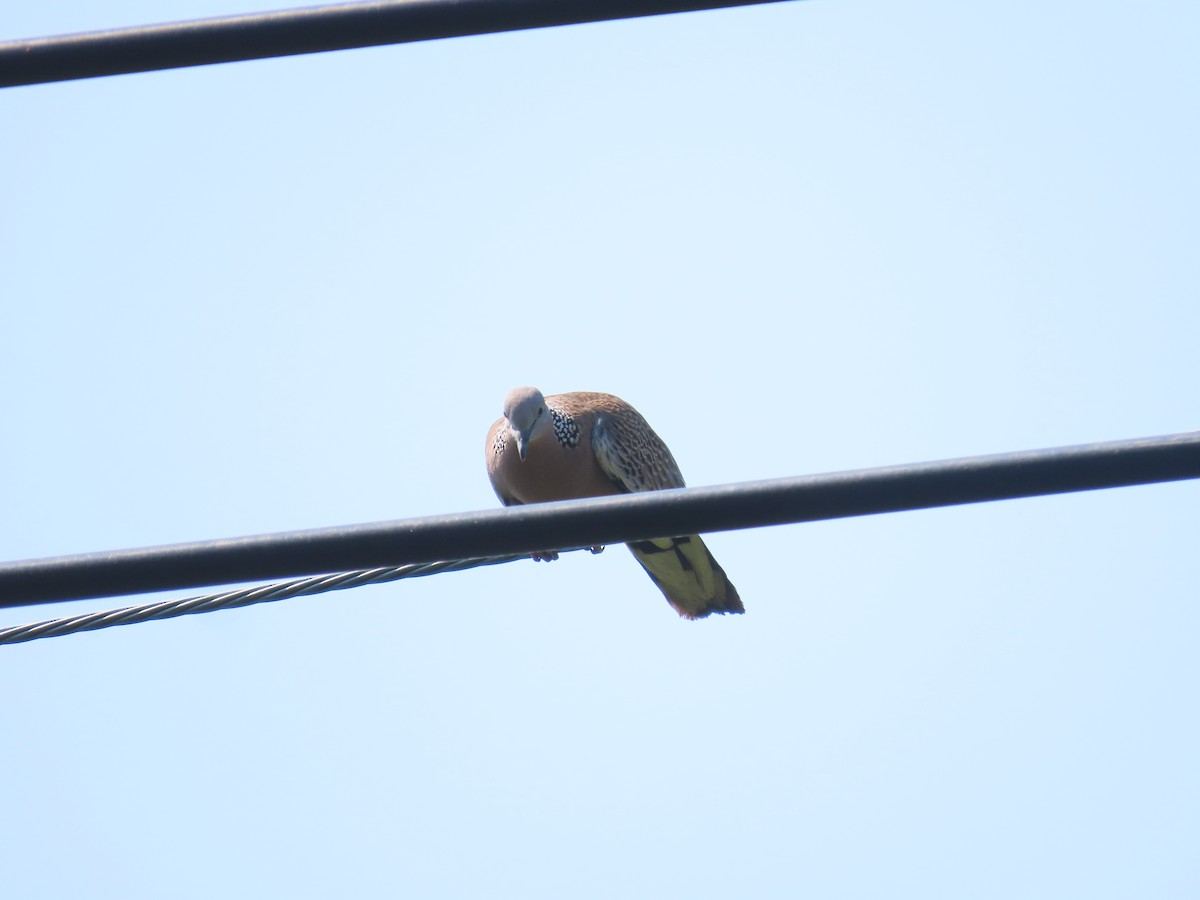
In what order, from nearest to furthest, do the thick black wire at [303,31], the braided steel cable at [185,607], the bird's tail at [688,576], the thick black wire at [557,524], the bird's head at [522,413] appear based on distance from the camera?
1. the thick black wire at [557,524]
2. the thick black wire at [303,31]
3. the braided steel cable at [185,607]
4. the bird's head at [522,413]
5. the bird's tail at [688,576]

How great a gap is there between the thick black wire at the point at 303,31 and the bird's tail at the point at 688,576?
394 cm

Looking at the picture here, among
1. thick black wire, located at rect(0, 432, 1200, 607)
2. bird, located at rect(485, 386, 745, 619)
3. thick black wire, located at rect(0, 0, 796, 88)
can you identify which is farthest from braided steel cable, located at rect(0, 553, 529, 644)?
bird, located at rect(485, 386, 745, 619)

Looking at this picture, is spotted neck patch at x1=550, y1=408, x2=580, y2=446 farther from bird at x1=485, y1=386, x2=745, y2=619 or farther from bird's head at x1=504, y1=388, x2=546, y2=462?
bird's head at x1=504, y1=388, x2=546, y2=462

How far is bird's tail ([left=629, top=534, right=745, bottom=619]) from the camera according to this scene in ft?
21.3

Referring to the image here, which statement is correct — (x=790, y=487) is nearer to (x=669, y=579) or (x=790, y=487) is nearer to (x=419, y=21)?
(x=419, y=21)

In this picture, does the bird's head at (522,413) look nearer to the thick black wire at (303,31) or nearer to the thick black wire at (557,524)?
the thick black wire at (303,31)

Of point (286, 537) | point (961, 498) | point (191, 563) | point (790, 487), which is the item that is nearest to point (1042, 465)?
point (961, 498)

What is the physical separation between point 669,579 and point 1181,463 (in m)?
4.58

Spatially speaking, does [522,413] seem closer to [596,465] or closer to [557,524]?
[596,465]

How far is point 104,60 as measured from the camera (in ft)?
8.76

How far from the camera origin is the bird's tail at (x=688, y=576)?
6504 millimetres

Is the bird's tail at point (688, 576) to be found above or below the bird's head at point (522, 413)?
below

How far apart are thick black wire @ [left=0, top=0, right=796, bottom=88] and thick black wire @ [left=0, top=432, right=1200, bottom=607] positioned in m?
0.94

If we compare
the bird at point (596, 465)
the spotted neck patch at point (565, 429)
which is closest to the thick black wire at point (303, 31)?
the bird at point (596, 465)
